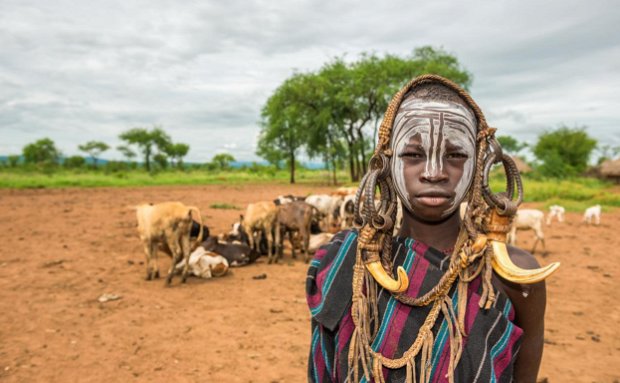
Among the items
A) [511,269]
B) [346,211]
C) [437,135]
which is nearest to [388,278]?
[511,269]

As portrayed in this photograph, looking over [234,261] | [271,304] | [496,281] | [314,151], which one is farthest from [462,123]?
[314,151]

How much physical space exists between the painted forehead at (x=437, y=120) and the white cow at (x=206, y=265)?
20.1 feet

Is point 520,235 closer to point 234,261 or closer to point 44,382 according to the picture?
point 234,261

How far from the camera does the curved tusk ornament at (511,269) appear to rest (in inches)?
45.3

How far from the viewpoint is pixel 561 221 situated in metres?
12.4

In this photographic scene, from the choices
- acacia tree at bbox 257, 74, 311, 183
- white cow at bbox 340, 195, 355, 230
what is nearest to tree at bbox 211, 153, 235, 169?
acacia tree at bbox 257, 74, 311, 183

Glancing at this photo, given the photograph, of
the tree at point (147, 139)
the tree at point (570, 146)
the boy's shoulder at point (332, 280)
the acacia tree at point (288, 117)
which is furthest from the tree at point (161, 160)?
the boy's shoulder at point (332, 280)

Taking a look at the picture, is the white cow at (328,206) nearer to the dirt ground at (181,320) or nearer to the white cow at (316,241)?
the white cow at (316,241)

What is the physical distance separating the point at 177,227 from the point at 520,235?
9711 millimetres

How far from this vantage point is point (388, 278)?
1.28 metres

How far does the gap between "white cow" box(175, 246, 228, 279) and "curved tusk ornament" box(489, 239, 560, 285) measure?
6247 millimetres

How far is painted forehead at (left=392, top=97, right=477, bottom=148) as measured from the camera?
4.29 ft

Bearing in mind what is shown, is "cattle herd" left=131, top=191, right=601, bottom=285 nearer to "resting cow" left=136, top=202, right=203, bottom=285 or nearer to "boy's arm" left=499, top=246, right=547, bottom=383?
"resting cow" left=136, top=202, right=203, bottom=285

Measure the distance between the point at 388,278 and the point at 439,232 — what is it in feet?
0.98
